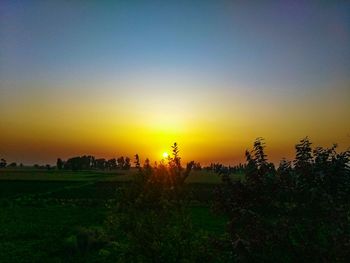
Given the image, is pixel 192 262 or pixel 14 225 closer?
pixel 192 262

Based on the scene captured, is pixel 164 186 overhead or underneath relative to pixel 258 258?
overhead

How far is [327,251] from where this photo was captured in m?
7.20

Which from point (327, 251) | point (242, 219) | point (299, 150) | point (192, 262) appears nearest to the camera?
point (327, 251)

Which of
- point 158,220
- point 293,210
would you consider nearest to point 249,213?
point 293,210

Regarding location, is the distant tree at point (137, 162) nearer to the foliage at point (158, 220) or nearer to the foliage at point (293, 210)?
the foliage at point (158, 220)

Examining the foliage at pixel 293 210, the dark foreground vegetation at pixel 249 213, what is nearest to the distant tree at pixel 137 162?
the dark foreground vegetation at pixel 249 213

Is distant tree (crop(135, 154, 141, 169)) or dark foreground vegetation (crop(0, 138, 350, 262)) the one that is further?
distant tree (crop(135, 154, 141, 169))

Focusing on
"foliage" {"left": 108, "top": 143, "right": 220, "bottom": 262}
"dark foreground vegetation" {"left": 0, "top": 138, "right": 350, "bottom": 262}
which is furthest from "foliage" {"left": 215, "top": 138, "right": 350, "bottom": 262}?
"foliage" {"left": 108, "top": 143, "right": 220, "bottom": 262}

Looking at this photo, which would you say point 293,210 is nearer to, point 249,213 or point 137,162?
point 249,213

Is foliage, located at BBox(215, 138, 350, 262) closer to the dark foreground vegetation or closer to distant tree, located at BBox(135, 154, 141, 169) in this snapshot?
the dark foreground vegetation

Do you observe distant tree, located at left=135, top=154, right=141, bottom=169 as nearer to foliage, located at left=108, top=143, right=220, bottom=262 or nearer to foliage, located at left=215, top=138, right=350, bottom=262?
foliage, located at left=108, top=143, right=220, bottom=262

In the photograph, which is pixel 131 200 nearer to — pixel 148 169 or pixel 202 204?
pixel 148 169

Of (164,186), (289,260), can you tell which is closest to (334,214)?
(289,260)

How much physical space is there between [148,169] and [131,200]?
2.94 feet
